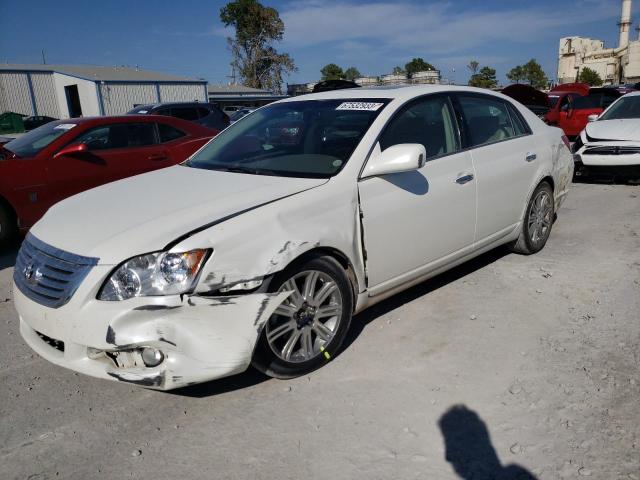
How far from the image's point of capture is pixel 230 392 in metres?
2.95

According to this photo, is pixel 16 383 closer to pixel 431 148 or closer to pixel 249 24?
pixel 431 148

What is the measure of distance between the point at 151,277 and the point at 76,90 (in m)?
40.4

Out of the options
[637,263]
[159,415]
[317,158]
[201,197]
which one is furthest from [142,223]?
[637,263]

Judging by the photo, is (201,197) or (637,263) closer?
(201,197)

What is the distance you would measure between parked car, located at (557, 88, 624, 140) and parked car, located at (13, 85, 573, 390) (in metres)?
10.8

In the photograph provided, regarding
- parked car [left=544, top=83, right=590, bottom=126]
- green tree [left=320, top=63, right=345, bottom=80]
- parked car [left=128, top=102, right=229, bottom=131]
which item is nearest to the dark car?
parked car [left=128, top=102, right=229, bottom=131]

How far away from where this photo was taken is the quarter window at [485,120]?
414 cm

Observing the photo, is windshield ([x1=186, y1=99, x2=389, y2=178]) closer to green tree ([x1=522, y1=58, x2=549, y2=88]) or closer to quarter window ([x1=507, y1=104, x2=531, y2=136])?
quarter window ([x1=507, y1=104, x2=531, y2=136])

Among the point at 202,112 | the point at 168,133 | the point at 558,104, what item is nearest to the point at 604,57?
the point at 558,104

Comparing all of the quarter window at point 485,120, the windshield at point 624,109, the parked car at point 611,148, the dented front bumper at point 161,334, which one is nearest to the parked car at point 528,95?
the windshield at point 624,109

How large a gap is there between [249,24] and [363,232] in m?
62.4

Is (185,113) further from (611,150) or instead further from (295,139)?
(295,139)

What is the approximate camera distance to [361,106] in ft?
12.0

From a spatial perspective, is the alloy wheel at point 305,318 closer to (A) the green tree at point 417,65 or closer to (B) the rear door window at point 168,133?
(B) the rear door window at point 168,133
